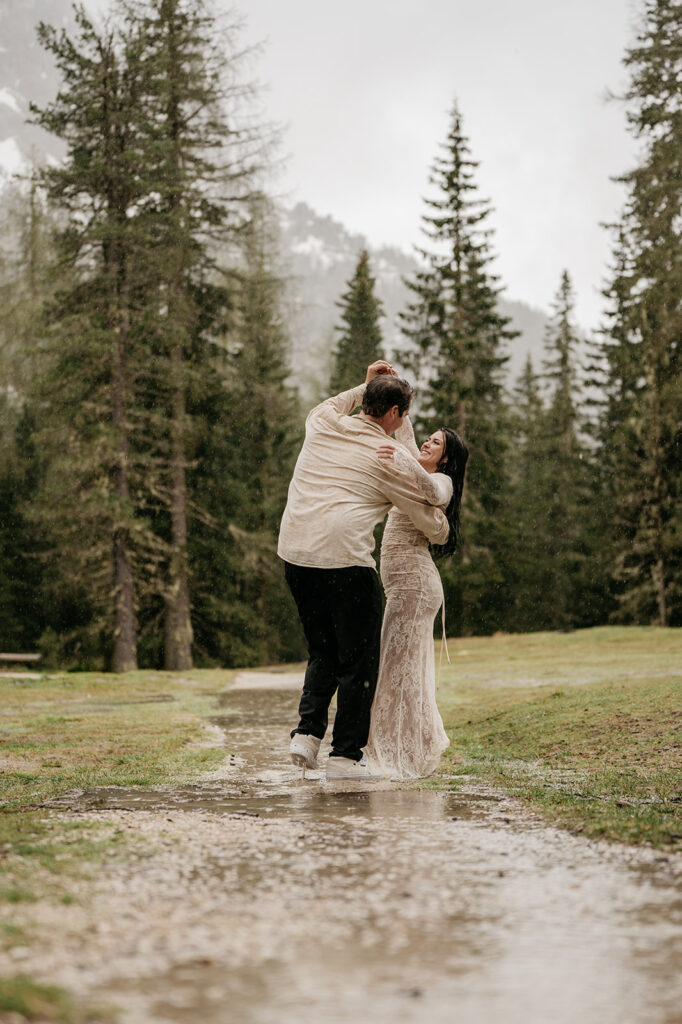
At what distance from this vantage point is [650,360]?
1561 inches

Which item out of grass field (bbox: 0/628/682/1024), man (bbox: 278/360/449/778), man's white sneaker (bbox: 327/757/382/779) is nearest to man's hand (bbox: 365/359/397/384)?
man (bbox: 278/360/449/778)

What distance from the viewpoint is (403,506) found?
642cm

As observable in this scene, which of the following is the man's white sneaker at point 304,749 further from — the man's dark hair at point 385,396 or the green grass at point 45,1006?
the green grass at point 45,1006

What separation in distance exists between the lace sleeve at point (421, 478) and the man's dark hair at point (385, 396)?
0.32 m

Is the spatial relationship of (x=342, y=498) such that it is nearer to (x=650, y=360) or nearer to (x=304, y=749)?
(x=304, y=749)

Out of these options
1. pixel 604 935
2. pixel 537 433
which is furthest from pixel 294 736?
pixel 537 433

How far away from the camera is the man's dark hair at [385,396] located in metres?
6.48

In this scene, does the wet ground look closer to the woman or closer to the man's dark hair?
the woman

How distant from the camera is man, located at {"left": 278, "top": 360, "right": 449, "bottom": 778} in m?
6.23

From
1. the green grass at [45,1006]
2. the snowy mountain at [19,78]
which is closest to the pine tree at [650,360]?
the green grass at [45,1006]

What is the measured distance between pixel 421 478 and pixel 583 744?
2.82 m

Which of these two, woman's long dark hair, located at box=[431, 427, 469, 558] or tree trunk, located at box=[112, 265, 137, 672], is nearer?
woman's long dark hair, located at box=[431, 427, 469, 558]

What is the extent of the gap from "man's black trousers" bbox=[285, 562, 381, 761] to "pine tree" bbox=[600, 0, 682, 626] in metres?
24.1

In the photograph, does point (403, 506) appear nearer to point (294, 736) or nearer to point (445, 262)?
point (294, 736)
